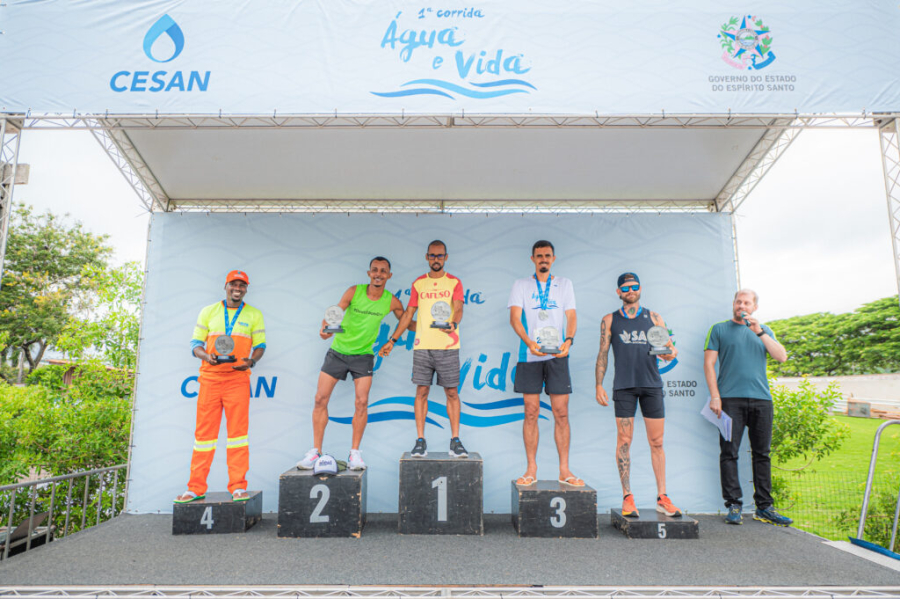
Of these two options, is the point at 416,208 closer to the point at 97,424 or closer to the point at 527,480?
the point at 527,480

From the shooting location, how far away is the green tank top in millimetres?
4059

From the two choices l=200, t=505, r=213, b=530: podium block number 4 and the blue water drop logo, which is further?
l=200, t=505, r=213, b=530: podium block number 4

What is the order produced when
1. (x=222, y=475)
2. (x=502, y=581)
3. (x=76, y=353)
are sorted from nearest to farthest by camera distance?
1. (x=502, y=581)
2. (x=222, y=475)
3. (x=76, y=353)

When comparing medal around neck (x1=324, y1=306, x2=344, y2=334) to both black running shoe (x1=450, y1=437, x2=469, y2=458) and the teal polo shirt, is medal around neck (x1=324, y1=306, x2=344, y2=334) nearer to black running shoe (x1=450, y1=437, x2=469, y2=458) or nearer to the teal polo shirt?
black running shoe (x1=450, y1=437, x2=469, y2=458)

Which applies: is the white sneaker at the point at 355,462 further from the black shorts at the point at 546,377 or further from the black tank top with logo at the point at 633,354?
the black tank top with logo at the point at 633,354

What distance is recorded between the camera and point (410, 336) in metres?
4.45

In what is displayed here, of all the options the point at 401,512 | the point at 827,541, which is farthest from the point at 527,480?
the point at 827,541

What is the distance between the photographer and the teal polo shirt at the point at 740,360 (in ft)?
12.9

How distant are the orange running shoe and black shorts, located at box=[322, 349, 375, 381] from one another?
96.8 inches

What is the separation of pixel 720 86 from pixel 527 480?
3.08 m

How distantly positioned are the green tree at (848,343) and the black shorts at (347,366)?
76.5ft

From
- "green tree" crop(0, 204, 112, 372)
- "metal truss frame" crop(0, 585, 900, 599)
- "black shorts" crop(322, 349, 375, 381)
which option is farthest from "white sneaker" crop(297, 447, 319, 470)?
"green tree" crop(0, 204, 112, 372)

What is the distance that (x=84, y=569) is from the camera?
2.75 meters

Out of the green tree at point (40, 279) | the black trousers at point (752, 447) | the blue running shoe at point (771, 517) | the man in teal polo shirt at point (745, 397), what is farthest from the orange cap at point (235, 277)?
the green tree at point (40, 279)
